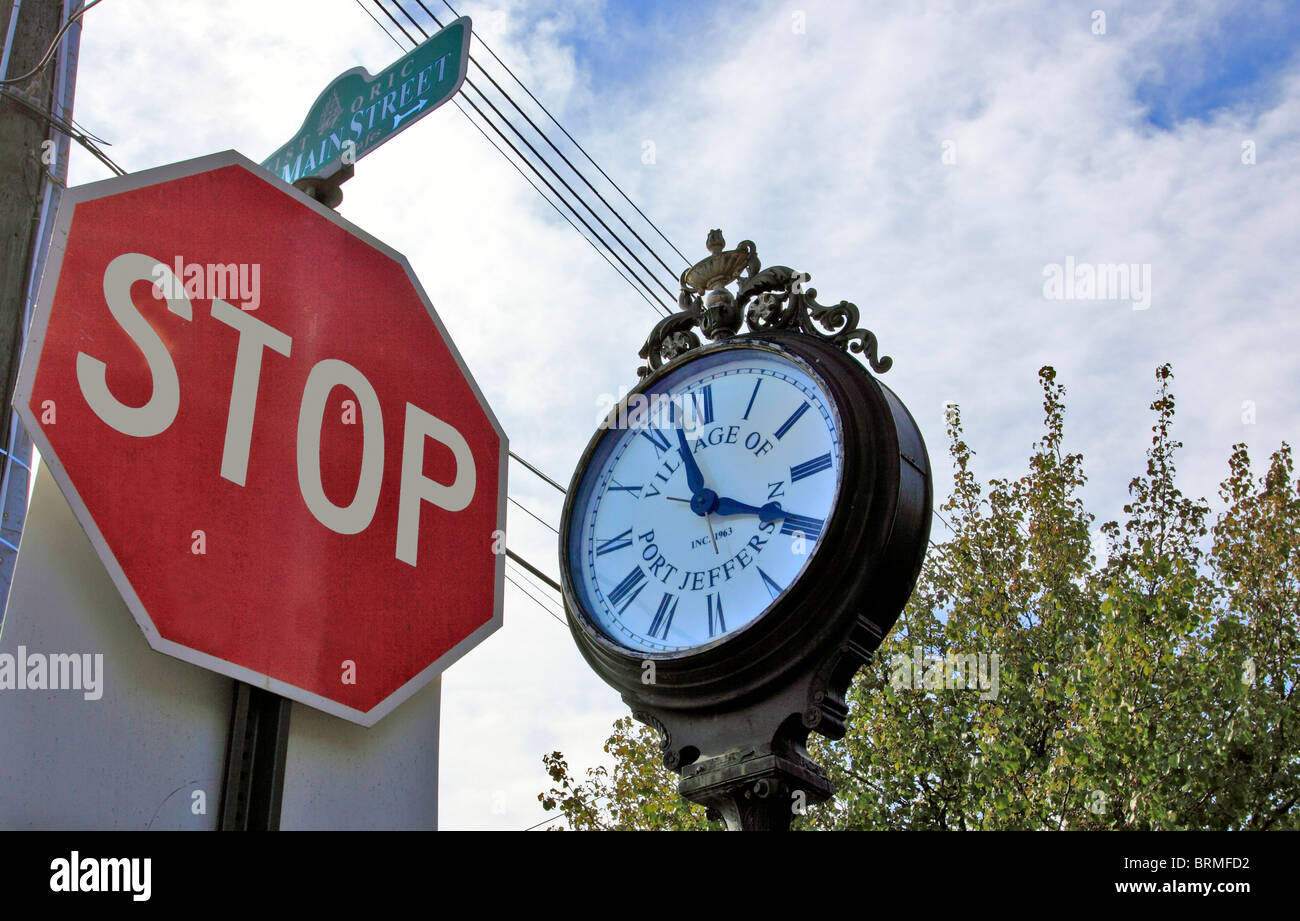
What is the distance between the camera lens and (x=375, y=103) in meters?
4.25

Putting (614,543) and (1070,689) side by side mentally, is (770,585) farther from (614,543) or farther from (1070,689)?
(1070,689)

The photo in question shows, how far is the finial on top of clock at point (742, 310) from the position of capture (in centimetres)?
445

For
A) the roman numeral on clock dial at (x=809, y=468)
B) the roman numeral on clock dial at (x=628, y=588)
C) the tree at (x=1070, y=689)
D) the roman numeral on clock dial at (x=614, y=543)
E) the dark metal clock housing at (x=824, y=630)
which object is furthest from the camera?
the tree at (x=1070, y=689)

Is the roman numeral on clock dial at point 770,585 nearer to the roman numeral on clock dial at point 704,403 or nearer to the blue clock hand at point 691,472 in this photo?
the blue clock hand at point 691,472

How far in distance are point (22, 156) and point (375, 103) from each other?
1.34 m

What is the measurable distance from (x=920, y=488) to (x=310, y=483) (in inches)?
69.6

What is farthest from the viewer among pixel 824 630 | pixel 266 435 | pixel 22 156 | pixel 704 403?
pixel 22 156

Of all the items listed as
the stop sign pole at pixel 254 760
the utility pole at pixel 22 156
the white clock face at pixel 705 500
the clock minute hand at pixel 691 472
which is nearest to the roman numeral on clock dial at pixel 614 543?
the white clock face at pixel 705 500

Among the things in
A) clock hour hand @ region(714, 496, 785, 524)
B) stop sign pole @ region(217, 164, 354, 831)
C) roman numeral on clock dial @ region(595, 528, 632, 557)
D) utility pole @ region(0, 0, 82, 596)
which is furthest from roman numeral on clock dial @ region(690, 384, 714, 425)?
→ utility pole @ region(0, 0, 82, 596)

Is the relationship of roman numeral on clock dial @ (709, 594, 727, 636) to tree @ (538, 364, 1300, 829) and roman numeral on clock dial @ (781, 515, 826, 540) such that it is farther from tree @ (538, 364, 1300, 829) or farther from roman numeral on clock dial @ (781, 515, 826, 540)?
tree @ (538, 364, 1300, 829)

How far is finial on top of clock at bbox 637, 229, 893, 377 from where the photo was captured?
445 centimetres

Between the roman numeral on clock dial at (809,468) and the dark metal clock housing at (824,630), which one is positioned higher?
the roman numeral on clock dial at (809,468)

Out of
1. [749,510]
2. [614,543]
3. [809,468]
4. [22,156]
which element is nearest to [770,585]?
[749,510]
